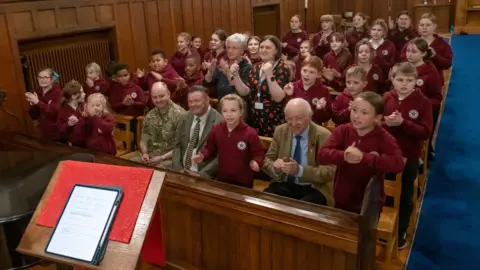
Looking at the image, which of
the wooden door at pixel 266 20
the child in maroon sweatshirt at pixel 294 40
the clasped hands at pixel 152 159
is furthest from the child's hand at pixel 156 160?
the wooden door at pixel 266 20

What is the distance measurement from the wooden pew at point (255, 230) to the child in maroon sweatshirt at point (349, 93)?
4.77 ft

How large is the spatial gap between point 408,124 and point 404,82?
1.01 feet

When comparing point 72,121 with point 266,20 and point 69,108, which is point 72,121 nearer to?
point 69,108

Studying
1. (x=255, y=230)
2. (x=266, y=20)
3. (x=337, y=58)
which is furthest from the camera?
(x=266, y=20)

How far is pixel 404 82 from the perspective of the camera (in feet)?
11.1

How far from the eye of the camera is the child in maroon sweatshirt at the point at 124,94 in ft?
16.4

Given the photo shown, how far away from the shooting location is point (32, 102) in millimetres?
4305

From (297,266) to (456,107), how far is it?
5467 millimetres

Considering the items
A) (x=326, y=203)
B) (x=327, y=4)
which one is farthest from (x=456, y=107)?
(x=327, y=4)

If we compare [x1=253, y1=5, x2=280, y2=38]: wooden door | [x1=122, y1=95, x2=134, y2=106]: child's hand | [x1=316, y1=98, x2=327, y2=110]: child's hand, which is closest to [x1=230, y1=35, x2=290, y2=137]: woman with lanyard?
[x1=316, y1=98, x2=327, y2=110]: child's hand

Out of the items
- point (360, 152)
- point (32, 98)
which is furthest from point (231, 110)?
point (32, 98)

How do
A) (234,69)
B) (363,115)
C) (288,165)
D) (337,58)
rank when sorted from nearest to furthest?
1. (363,115)
2. (288,165)
3. (234,69)
4. (337,58)

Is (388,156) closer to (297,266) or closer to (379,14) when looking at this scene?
(297,266)

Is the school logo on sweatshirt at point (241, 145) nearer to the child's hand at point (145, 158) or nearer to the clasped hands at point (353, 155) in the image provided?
the clasped hands at point (353, 155)
